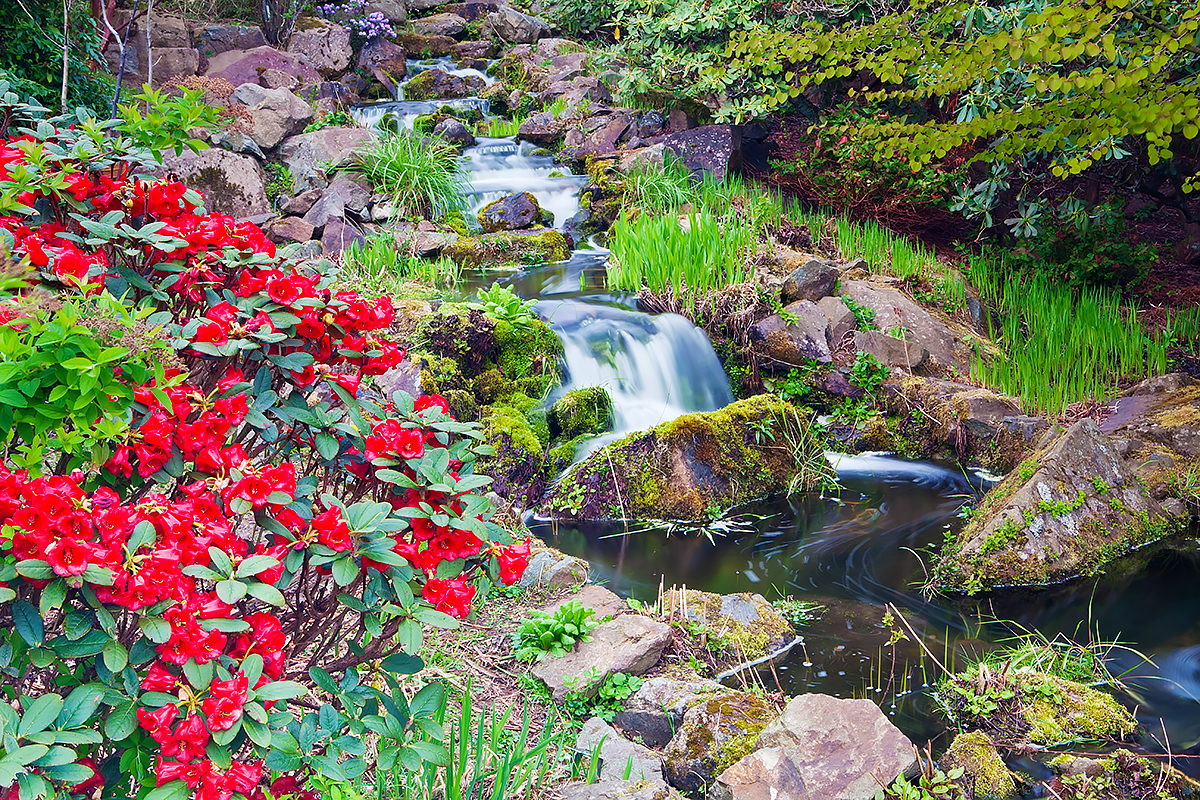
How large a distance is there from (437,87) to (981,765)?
40.5 ft

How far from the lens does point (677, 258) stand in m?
6.94

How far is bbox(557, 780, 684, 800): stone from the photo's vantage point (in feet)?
7.95

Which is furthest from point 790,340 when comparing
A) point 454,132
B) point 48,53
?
point 48,53

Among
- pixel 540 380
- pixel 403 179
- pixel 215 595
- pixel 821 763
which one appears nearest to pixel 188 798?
pixel 215 595

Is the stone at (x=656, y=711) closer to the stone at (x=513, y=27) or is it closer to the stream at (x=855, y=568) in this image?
the stream at (x=855, y=568)

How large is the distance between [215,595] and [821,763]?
2.06 meters

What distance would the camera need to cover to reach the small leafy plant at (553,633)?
314cm

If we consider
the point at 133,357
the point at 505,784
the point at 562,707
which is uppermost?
the point at 133,357

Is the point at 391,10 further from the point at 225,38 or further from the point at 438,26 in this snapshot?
the point at 225,38

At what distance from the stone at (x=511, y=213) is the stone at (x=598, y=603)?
19.4ft

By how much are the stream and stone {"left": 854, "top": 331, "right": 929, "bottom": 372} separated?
3.02ft

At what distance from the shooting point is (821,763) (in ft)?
8.86

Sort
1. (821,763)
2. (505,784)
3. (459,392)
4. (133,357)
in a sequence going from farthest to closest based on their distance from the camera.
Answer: (459,392), (821,763), (505,784), (133,357)

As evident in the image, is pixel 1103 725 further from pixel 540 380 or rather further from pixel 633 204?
pixel 633 204
